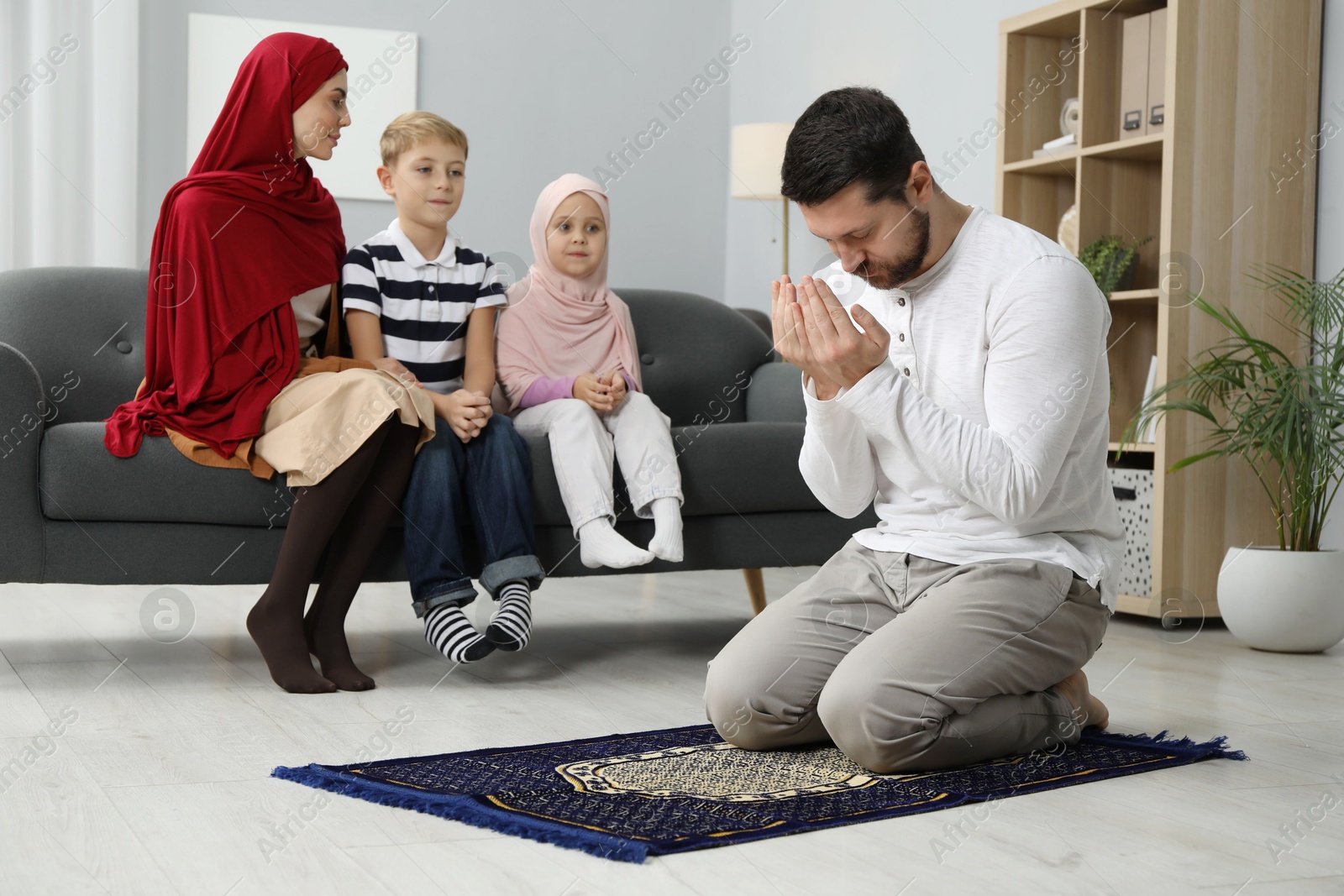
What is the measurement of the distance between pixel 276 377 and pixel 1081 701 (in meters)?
1.30

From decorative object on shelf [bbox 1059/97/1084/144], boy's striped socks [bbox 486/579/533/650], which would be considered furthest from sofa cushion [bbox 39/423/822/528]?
decorative object on shelf [bbox 1059/97/1084/144]

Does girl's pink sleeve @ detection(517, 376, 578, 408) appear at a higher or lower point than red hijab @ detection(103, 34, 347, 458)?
lower

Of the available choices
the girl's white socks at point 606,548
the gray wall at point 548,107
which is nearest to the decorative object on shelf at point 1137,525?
the girl's white socks at point 606,548

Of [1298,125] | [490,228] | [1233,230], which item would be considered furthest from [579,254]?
[490,228]

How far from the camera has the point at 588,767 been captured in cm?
155

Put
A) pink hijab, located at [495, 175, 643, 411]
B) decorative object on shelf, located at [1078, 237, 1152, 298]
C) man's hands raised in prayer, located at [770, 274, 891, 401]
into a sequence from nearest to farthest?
man's hands raised in prayer, located at [770, 274, 891, 401] < pink hijab, located at [495, 175, 643, 411] < decorative object on shelf, located at [1078, 237, 1152, 298]

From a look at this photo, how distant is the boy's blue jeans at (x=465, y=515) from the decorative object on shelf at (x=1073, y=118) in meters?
1.71

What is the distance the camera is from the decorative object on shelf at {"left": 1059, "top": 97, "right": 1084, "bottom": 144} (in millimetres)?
3100

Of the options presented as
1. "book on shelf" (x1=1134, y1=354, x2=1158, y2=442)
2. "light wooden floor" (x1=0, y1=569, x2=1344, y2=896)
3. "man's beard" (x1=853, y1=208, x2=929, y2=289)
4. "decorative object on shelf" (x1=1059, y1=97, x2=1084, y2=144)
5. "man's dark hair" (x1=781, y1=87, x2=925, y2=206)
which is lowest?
"light wooden floor" (x1=0, y1=569, x2=1344, y2=896)

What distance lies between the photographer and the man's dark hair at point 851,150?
1.47 metres

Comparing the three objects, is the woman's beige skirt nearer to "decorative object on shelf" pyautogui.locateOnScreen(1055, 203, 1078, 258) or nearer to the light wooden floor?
the light wooden floor

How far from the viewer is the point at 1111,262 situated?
3004 millimetres

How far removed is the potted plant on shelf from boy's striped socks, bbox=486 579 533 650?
141 cm

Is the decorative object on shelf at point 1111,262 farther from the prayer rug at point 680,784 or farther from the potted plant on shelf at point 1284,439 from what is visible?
the prayer rug at point 680,784
